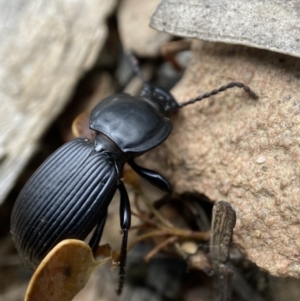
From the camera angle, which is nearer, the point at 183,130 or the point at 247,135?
the point at 247,135

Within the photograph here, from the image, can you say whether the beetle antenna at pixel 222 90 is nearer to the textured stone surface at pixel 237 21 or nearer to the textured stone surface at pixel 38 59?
the textured stone surface at pixel 237 21

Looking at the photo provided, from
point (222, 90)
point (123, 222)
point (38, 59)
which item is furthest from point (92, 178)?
point (38, 59)

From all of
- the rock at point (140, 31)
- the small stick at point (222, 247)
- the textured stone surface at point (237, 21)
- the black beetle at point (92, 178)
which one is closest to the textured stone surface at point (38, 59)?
the rock at point (140, 31)

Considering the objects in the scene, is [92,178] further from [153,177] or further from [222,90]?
[222,90]

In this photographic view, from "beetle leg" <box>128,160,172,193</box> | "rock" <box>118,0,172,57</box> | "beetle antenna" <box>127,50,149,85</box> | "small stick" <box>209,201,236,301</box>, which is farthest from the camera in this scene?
"rock" <box>118,0,172,57</box>

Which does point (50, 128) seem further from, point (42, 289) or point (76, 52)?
point (42, 289)

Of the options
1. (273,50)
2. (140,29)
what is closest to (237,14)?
(273,50)

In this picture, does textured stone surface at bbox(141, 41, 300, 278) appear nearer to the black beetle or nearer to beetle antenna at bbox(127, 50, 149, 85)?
the black beetle

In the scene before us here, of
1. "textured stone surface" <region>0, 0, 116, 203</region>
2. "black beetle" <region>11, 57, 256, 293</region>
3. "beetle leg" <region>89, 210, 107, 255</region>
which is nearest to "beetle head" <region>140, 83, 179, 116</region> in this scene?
"black beetle" <region>11, 57, 256, 293</region>
